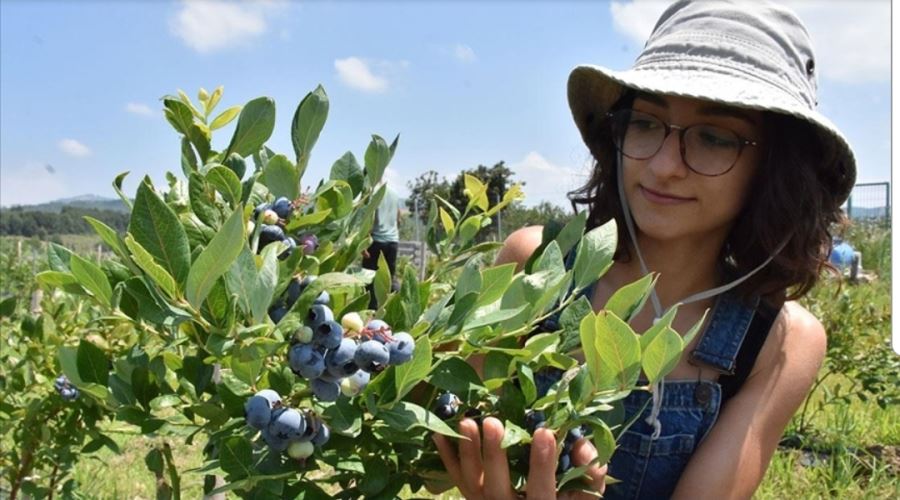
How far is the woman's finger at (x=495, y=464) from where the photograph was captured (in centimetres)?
62

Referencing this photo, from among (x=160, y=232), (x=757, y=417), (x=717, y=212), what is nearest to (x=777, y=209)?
(x=717, y=212)

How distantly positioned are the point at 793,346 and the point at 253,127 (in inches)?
36.3

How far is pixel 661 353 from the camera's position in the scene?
20.6 inches

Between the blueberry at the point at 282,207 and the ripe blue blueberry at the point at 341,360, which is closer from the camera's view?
the ripe blue blueberry at the point at 341,360

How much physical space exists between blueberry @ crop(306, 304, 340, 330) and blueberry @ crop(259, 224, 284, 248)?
0.11 m

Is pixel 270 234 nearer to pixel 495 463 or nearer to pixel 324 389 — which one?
pixel 324 389

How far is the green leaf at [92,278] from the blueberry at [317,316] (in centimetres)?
13

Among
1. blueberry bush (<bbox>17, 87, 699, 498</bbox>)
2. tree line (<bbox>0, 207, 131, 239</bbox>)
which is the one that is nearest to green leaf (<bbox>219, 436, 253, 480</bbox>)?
blueberry bush (<bbox>17, 87, 699, 498</bbox>)

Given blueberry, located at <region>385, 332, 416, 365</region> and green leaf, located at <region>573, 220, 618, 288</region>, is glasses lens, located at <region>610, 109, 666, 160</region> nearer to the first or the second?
green leaf, located at <region>573, 220, 618, 288</region>

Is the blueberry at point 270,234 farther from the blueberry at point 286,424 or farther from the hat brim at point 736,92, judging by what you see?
the hat brim at point 736,92

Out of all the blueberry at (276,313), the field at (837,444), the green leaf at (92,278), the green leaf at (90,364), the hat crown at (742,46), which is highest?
the hat crown at (742,46)

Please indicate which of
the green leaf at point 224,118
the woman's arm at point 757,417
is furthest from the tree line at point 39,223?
the green leaf at point 224,118

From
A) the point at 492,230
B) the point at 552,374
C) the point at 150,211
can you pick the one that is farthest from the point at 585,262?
the point at 492,230

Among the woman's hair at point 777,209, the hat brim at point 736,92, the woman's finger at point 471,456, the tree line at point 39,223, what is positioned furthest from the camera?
the tree line at point 39,223
